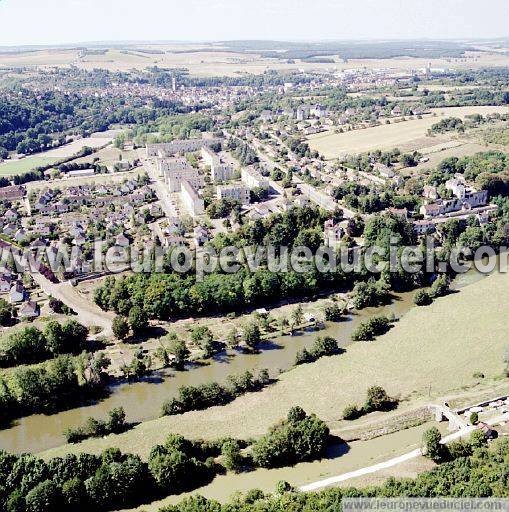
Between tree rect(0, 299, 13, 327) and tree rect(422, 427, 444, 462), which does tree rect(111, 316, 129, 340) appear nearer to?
tree rect(0, 299, 13, 327)

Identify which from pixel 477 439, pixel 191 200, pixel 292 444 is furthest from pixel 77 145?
pixel 477 439

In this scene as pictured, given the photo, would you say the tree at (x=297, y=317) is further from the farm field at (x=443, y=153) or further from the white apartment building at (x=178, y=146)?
the white apartment building at (x=178, y=146)

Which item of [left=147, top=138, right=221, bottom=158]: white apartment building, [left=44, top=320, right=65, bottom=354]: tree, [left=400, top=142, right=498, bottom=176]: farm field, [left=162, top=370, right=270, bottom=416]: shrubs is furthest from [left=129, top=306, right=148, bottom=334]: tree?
[left=147, top=138, right=221, bottom=158]: white apartment building

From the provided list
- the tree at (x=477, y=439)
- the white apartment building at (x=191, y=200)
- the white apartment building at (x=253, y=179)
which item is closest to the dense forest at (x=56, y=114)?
the white apartment building at (x=191, y=200)

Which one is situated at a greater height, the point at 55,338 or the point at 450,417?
the point at 55,338

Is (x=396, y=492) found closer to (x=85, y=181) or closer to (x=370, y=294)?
(x=370, y=294)

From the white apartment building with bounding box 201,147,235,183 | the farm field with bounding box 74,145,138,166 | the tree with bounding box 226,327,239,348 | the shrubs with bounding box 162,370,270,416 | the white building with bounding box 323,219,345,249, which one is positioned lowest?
the shrubs with bounding box 162,370,270,416
